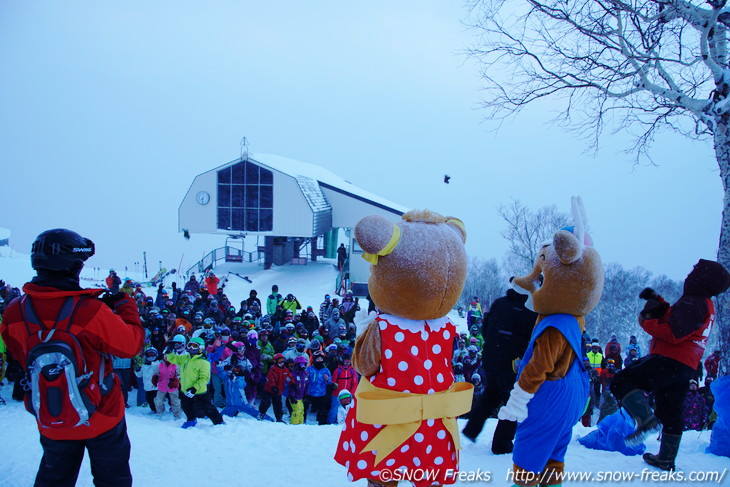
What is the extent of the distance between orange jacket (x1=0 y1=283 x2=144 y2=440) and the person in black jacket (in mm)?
2631

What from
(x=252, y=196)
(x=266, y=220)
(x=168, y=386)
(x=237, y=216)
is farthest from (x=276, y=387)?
(x=237, y=216)

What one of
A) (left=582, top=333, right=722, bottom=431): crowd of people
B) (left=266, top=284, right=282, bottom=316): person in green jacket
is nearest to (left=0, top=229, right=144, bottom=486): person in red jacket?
(left=582, top=333, right=722, bottom=431): crowd of people

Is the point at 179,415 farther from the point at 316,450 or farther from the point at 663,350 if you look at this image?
the point at 663,350

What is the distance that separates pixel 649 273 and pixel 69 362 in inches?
1570

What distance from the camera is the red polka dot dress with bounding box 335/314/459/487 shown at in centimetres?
262

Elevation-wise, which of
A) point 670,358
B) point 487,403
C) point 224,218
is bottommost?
point 487,403

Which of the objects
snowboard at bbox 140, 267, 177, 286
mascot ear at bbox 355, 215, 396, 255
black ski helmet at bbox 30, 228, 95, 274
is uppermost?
mascot ear at bbox 355, 215, 396, 255

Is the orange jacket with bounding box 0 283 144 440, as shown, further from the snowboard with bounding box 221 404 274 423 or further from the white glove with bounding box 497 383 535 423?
the snowboard with bounding box 221 404 274 423

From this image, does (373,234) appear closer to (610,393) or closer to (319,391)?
(319,391)

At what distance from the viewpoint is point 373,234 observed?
2.52 metres

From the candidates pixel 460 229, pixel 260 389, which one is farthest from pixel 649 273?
pixel 460 229

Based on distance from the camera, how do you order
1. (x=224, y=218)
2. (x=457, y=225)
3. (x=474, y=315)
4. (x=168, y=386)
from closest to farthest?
(x=457, y=225), (x=168, y=386), (x=474, y=315), (x=224, y=218)

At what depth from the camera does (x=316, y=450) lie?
395 cm

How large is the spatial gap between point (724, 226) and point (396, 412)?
15.4 ft
